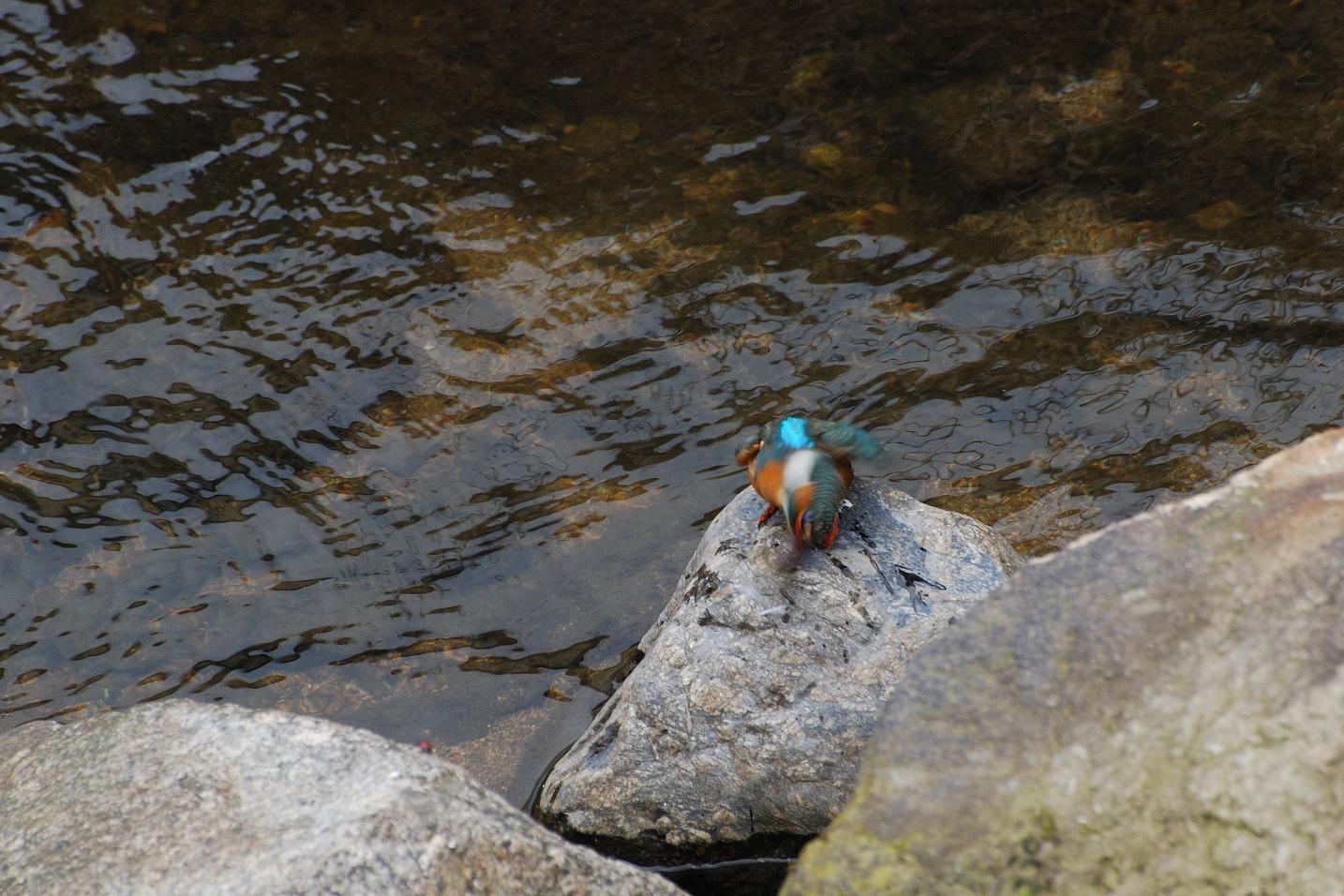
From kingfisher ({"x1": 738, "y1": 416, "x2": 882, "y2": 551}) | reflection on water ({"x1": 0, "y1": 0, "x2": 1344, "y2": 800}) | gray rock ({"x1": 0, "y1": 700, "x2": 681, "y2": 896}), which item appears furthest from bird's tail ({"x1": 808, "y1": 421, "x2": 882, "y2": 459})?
gray rock ({"x1": 0, "y1": 700, "x2": 681, "y2": 896})

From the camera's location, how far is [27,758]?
329 cm

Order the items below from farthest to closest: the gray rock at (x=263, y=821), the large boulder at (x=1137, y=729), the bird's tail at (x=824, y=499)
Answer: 1. the bird's tail at (x=824, y=499)
2. the gray rock at (x=263, y=821)
3. the large boulder at (x=1137, y=729)

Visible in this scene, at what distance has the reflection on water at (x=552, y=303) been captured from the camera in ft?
16.2

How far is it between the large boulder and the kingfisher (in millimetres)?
1435

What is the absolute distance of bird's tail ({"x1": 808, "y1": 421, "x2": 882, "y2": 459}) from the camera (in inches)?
157

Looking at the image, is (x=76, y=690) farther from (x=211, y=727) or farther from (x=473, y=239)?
(x=473, y=239)

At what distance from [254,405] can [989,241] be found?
12.6ft

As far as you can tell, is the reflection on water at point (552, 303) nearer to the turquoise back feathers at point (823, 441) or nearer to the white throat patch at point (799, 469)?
the turquoise back feathers at point (823, 441)

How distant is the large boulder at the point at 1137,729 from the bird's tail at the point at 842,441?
5.49ft

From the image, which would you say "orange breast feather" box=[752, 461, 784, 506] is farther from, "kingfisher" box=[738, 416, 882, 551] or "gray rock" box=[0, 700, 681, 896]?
"gray rock" box=[0, 700, 681, 896]

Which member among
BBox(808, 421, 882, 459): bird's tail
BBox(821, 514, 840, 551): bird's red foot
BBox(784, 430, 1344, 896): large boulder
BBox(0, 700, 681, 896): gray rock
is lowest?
BBox(821, 514, 840, 551): bird's red foot

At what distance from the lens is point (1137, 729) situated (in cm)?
211

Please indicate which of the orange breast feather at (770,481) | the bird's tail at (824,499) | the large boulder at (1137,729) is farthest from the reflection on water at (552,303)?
the large boulder at (1137,729)

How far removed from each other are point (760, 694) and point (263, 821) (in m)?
1.54
